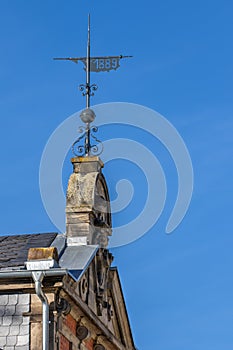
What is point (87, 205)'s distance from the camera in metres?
23.8

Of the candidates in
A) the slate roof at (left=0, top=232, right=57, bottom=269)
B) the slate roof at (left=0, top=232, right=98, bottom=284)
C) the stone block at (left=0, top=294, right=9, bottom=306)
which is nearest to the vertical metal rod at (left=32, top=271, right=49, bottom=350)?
the slate roof at (left=0, top=232, right=98, bottom=284)

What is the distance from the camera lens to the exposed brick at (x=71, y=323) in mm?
21844

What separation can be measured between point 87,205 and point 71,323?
2.79 meters

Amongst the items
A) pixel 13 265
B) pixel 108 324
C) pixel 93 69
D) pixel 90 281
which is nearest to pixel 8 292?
pixel 13 265

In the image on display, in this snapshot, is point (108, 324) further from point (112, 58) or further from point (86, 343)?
point (112, 58)

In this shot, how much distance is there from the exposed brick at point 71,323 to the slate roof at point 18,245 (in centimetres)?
139

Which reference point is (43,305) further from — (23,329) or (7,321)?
(7,321)

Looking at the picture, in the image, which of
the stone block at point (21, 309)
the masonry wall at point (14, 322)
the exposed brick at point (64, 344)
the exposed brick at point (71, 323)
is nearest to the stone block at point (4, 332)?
the masonry wall at point (14, 322)

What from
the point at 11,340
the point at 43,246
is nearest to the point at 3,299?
the point at 11,340

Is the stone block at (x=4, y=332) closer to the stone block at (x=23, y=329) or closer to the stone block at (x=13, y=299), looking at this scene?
the stone block at (x=23, y=329)

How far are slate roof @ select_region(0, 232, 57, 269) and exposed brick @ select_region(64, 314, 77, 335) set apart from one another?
1.39 metres

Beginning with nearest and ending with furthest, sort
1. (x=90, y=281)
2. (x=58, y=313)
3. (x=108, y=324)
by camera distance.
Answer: (x=58, y=313), (x=90, y=281), (x=108, y=324)

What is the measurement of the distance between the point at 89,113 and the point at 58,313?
5.49 metres

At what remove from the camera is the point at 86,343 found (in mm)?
23469
